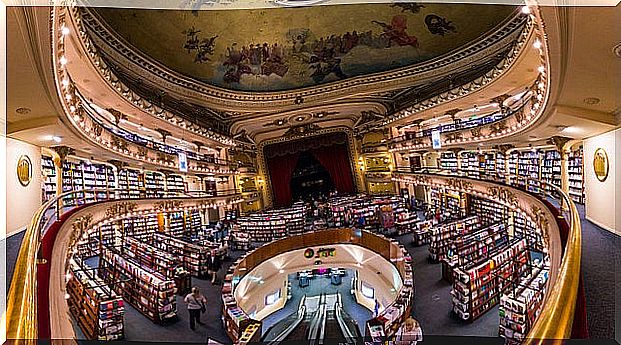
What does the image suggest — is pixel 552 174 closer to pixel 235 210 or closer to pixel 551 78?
pixel 551 78

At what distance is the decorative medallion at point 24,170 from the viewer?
2.83m

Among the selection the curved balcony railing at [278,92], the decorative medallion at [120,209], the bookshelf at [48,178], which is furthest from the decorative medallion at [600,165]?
the bookshelf at [48,178]

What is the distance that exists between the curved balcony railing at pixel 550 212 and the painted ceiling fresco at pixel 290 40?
811 mm

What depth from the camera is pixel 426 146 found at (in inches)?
115

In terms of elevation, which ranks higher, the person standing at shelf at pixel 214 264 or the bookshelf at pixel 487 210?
the bookshelf at pixel 487 210

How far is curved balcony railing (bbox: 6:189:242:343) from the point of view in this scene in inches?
86.7

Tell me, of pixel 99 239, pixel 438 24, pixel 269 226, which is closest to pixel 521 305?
pixel 269 226

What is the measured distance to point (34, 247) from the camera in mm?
2471

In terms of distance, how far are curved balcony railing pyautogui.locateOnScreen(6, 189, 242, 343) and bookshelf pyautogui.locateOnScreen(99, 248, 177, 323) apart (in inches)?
16.6

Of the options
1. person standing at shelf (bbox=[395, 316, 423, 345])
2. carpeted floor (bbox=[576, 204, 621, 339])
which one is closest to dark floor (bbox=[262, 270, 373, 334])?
person standing at shelf (bbox=[395, 316, 423, 345])

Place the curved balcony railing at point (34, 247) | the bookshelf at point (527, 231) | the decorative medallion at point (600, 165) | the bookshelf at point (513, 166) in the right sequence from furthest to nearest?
the bookshelf at point (513, 166) → the bookshelf at point (527, 231) → the decorative medallion at point (600, 165) → the curved balcony railing at point (34, 247)

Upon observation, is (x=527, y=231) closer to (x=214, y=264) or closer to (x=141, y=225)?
(x=214, y=264)

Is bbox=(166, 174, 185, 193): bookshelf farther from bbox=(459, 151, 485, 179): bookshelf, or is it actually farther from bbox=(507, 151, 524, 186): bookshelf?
bbox=(507, 151, 524, 186): bookshelf

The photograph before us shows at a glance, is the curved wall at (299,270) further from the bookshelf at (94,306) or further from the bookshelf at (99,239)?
the bookshelf at (99,239)
